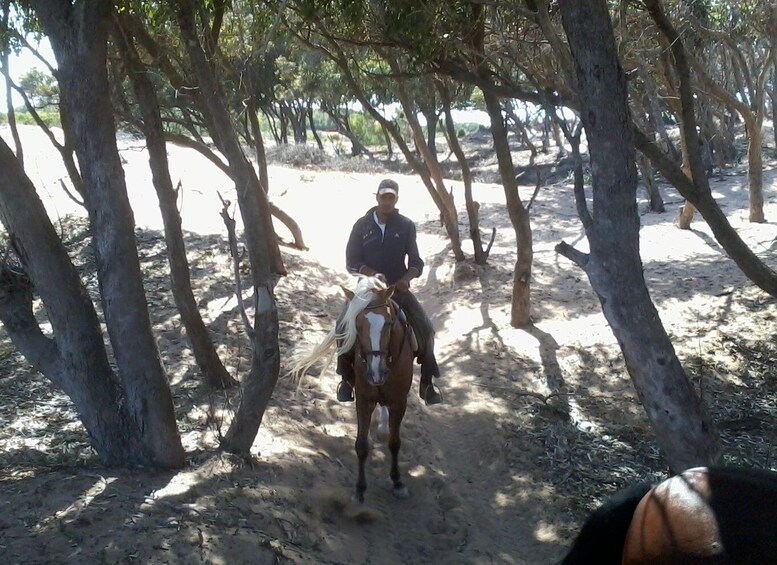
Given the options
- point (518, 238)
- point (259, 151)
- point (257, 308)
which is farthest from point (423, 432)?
point (259, 151)

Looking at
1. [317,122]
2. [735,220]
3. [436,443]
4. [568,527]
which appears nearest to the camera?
Result: [568,527]

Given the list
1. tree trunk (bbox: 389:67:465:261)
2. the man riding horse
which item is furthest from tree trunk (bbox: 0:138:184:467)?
tree trunk (bbox: 389:67:465:261)

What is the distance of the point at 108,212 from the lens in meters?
5.23

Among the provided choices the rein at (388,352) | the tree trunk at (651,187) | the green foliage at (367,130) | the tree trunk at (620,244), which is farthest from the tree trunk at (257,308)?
the green foliage at (367,130)

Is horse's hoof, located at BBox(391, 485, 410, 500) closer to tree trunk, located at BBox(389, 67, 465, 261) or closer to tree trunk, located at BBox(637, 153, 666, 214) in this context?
tree trunk, located at BBox(389, 67, 465, 261)

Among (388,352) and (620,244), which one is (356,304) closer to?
(388,352)

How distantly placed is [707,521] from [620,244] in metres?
2.85

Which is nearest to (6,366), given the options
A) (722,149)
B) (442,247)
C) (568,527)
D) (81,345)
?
(81,345)

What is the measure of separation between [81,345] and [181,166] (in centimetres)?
2258

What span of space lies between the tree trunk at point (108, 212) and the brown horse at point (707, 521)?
3603mm

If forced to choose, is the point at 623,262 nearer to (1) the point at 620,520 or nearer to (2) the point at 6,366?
(1) the point at 620,520

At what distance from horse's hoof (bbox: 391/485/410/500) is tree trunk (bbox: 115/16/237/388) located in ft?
8.03

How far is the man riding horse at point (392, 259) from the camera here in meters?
7.05

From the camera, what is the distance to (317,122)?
2803 inches
